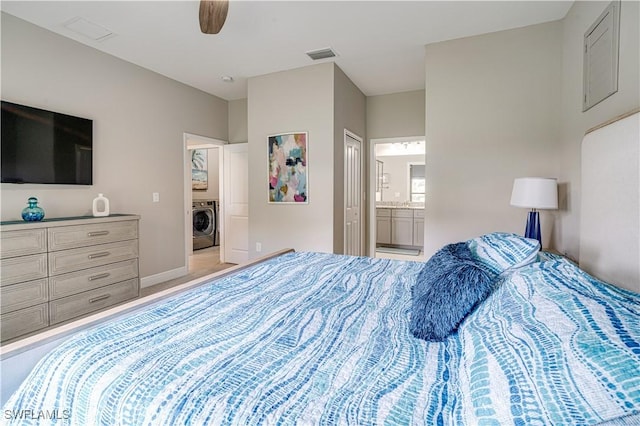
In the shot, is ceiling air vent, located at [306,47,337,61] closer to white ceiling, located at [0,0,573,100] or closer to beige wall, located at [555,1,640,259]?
white ceiling, located at [0,0,573,100]

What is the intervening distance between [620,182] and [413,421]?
1363 mm

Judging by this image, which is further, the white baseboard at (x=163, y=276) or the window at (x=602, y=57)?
the white baseboard at (x=163, y=276)

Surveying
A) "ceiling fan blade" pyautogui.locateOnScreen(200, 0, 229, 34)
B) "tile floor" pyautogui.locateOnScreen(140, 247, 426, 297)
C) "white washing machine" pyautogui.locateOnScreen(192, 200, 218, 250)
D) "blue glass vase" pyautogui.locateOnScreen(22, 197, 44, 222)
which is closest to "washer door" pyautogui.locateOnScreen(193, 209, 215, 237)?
"white washing machine" pyautogui.locateOnScreen(192, 200, 218, 250)

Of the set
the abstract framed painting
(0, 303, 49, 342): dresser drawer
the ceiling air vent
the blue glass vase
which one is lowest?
(0, 303, 49, 342): dresser drawer

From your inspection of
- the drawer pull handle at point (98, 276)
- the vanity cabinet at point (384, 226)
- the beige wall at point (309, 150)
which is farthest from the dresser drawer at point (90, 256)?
the vanity cabinet at point (384, 226)

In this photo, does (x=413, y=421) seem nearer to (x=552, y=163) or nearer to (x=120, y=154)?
(x=552, y=163)

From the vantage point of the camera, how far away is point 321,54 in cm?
336

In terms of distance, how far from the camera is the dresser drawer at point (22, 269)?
2.23 meters

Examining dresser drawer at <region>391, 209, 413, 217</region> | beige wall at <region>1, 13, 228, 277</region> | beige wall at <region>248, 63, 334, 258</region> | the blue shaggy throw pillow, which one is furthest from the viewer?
dresser drawer at <region>391, 209, 413, 217</region>

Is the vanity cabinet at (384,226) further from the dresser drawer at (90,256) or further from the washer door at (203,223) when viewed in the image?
the dresser drawer at (90,256)

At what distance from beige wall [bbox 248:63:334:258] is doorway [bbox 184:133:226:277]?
113 centimetres

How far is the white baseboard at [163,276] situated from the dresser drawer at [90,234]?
0.85 meters

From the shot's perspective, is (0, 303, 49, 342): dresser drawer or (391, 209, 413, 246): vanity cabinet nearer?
(0, 303, 49, 342): dresser drawer

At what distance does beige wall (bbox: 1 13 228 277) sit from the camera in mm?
2676
